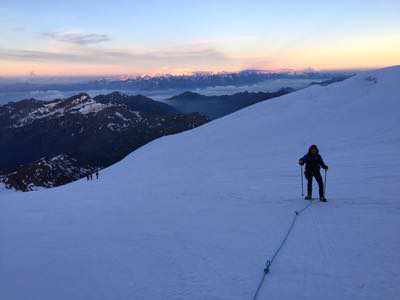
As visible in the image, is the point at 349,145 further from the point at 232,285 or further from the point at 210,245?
the point at 232,285

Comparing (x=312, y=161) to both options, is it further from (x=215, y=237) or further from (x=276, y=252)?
(x=276, y=252)

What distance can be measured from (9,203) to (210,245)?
14.4 metres

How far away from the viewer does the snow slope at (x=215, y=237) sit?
8750mm

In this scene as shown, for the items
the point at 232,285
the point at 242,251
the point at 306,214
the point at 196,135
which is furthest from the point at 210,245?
the point at 196,135

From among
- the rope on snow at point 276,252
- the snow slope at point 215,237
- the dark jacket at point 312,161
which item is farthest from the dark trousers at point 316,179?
the rope on snow at point 276,252

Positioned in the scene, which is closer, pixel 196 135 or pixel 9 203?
pixel 9 203

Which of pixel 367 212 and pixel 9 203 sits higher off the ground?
pixel 367 212

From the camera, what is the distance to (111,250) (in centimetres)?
1133

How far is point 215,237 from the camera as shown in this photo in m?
11.7

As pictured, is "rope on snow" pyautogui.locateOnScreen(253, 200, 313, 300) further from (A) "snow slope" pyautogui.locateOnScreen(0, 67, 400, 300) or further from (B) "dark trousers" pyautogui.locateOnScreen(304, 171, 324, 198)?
(B) "dark trousers" pyautogui.locateOnScreen(304, 171, 324, 198)

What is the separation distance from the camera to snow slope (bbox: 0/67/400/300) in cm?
875

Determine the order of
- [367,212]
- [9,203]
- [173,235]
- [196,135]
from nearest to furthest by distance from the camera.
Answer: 1. [173,235]
2. [367,212]
3. [9,203]
4. [196,135]

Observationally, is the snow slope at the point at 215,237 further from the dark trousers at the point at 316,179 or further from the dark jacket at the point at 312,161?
the dark jacket at the point at 312,161

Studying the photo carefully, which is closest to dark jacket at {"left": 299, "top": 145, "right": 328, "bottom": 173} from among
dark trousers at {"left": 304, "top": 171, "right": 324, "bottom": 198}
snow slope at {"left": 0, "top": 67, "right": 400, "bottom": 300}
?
dark trousers at {"left": 304, "top": 171, "right": 324, "bottom": 198}
